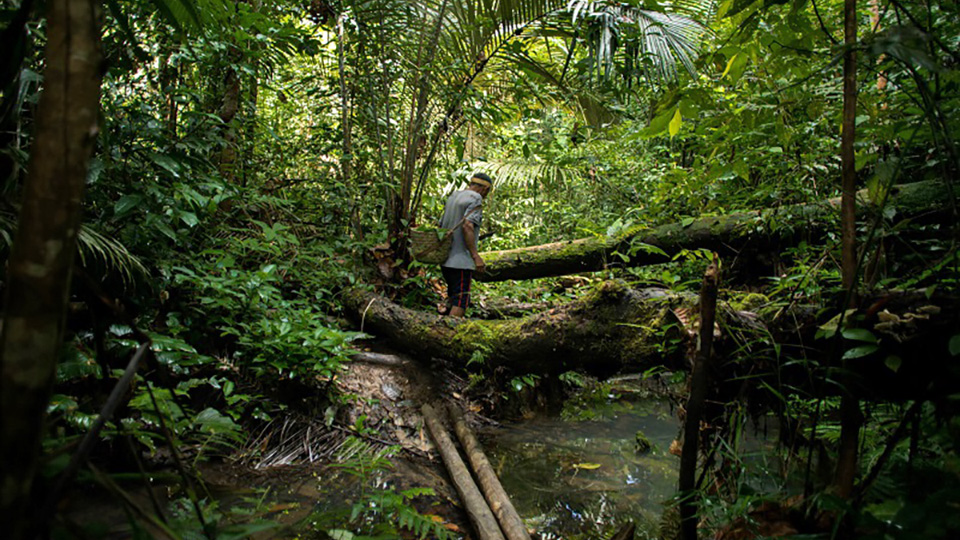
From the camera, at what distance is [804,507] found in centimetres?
148

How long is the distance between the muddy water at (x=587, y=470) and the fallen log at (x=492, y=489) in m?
0.18

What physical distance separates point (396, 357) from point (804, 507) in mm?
3254

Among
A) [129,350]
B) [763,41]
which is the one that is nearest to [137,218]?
[129,350]

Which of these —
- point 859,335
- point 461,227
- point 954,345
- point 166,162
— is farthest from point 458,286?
point 954,345

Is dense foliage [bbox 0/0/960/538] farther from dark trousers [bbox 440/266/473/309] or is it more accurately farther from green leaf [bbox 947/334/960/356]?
dark trousers [bbox 440/266/473/309]

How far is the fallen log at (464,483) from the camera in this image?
2.30 metres

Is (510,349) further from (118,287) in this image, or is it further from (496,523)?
(118,287)

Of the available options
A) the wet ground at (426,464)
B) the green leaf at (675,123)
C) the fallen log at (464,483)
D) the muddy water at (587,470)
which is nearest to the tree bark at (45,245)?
the wet ground at (426,464)

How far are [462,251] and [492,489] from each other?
2.62 metres

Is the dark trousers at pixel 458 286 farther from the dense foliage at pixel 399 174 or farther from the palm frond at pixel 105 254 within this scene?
the palm frond at pixel 105 254

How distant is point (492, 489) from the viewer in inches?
104

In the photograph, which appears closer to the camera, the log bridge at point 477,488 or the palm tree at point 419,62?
the log bridge at point 477,488

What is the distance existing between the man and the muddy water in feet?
4.50

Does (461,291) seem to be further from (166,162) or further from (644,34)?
(166,162)
